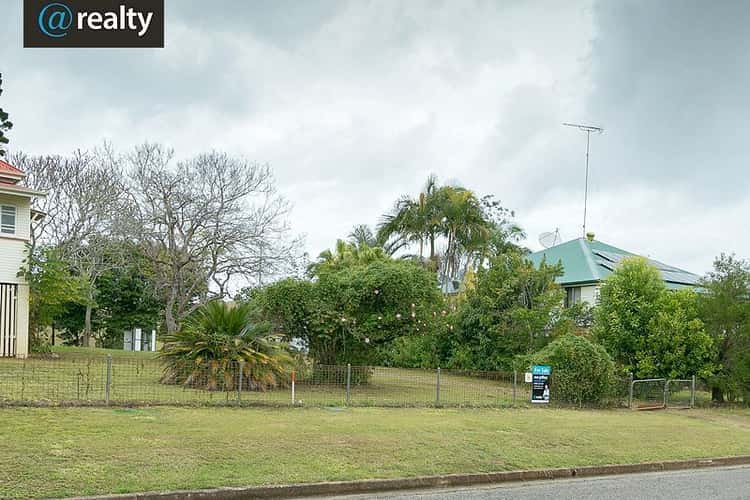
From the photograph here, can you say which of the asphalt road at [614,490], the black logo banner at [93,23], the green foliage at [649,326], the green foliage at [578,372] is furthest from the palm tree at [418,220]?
the asphalt road at [614,490]

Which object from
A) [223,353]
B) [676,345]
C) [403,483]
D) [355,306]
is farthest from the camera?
[676,345]

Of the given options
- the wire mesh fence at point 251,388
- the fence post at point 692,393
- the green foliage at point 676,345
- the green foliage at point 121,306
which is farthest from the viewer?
the green foliage at point 121,306

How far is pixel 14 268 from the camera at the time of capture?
973 inches

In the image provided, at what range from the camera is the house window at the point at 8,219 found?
2486 centimetres

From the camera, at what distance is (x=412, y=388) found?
72.5 ft

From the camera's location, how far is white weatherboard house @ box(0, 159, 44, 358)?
956 inches

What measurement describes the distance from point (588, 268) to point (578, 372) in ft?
61.3

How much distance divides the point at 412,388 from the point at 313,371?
3957 millimetres

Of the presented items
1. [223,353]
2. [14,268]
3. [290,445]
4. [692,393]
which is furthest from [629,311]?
[14,268]

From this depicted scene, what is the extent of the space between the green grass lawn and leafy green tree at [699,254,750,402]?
668 cm

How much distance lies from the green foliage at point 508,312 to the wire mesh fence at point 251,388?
4.14 metres

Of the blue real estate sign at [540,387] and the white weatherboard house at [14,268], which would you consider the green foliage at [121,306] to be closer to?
the white weatherboard house at [14,268]

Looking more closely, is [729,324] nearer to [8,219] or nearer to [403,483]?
[403,483]

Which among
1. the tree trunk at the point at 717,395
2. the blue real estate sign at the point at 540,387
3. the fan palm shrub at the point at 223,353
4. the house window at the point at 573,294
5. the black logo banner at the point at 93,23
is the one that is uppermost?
the black logo banner at the point at 93,23
